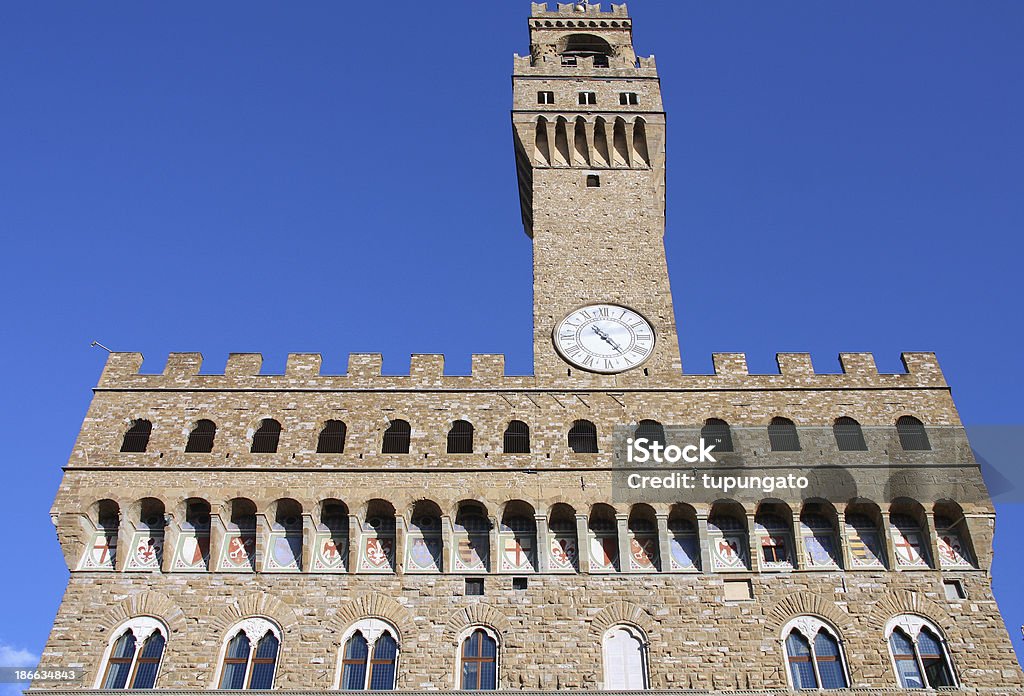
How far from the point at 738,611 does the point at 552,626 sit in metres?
3.39

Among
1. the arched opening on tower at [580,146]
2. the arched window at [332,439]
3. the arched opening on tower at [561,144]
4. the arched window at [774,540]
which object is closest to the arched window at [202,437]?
the arched window at [332,439]

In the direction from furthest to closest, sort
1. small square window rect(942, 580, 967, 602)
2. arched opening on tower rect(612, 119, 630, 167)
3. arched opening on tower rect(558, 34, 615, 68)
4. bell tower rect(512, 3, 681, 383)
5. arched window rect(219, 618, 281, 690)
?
arched opening on tower rect(558, 34, 615, 68)
arched opening on tower rect(612, 119, 630, 167)
bell tower rect(512, 3, 681, 383)
small square window rect(942, 580, 967, 602)
arched window rect(219, 618, 281, 690)

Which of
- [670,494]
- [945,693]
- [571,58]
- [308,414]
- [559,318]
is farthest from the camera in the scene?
[571,58]

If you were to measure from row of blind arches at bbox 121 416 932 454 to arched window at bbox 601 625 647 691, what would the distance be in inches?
154

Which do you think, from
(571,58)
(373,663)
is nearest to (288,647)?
(373,663)

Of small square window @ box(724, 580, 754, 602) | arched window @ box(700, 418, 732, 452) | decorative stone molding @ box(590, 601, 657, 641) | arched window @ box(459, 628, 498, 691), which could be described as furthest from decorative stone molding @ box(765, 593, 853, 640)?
arched window @ box(459, 628, 498, 691)

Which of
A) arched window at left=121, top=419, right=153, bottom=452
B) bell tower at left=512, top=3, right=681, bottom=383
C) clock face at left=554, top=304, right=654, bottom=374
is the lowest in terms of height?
arched window at left=121, top=419, right=153, bottom=452

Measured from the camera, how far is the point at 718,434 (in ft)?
72.1

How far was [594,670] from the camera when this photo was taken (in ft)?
61.6

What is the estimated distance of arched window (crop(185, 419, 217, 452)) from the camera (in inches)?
861

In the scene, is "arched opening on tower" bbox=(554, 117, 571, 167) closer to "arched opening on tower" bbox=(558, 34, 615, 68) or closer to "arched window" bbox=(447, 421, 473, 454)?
→ "arched opening on tower" bbox=(558, 34, 615, 68)

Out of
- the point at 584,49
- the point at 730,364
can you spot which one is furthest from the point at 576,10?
the point at 730,364

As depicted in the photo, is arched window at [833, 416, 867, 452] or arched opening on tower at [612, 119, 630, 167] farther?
arched opening on tower at [612, 119, 630, 167]

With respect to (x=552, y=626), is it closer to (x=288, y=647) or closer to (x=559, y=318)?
(x=288, y=647)
